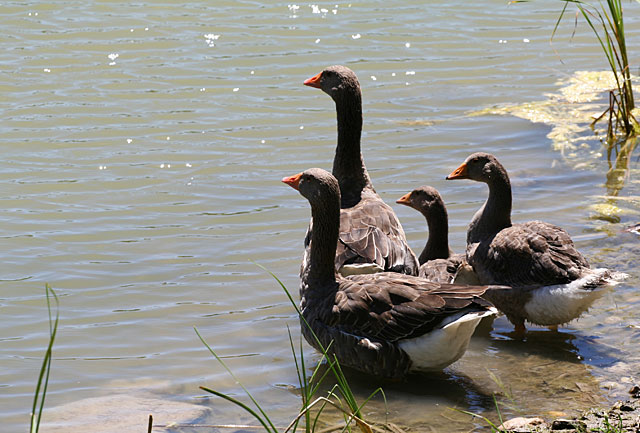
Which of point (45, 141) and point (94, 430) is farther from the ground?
point (45, 141)

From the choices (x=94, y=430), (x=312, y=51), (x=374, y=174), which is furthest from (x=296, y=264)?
(x=312, y=51)

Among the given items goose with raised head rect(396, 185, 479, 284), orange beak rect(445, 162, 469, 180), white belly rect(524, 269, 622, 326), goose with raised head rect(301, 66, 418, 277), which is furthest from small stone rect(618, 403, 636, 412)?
orange beak rect(445, 162, 469, 180)

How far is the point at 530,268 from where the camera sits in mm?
7312

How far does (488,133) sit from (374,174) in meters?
2.27

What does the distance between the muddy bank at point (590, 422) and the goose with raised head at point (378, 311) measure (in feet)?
2.83

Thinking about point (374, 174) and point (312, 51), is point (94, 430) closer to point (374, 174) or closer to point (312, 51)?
point (374, 174)

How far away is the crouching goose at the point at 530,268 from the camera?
23.1 feet

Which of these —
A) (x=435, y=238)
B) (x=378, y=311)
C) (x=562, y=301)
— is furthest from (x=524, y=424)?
(x=435, y=238)

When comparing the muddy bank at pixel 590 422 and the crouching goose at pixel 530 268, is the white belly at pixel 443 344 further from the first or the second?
the crouching goose at pixel 530 268

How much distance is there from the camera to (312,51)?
15.2 m

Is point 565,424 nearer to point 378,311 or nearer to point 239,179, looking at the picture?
point 378,311

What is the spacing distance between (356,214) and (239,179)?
319cm

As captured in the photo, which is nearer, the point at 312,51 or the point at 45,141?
the point at 45,141

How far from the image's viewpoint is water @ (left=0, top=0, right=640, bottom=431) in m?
6.81
